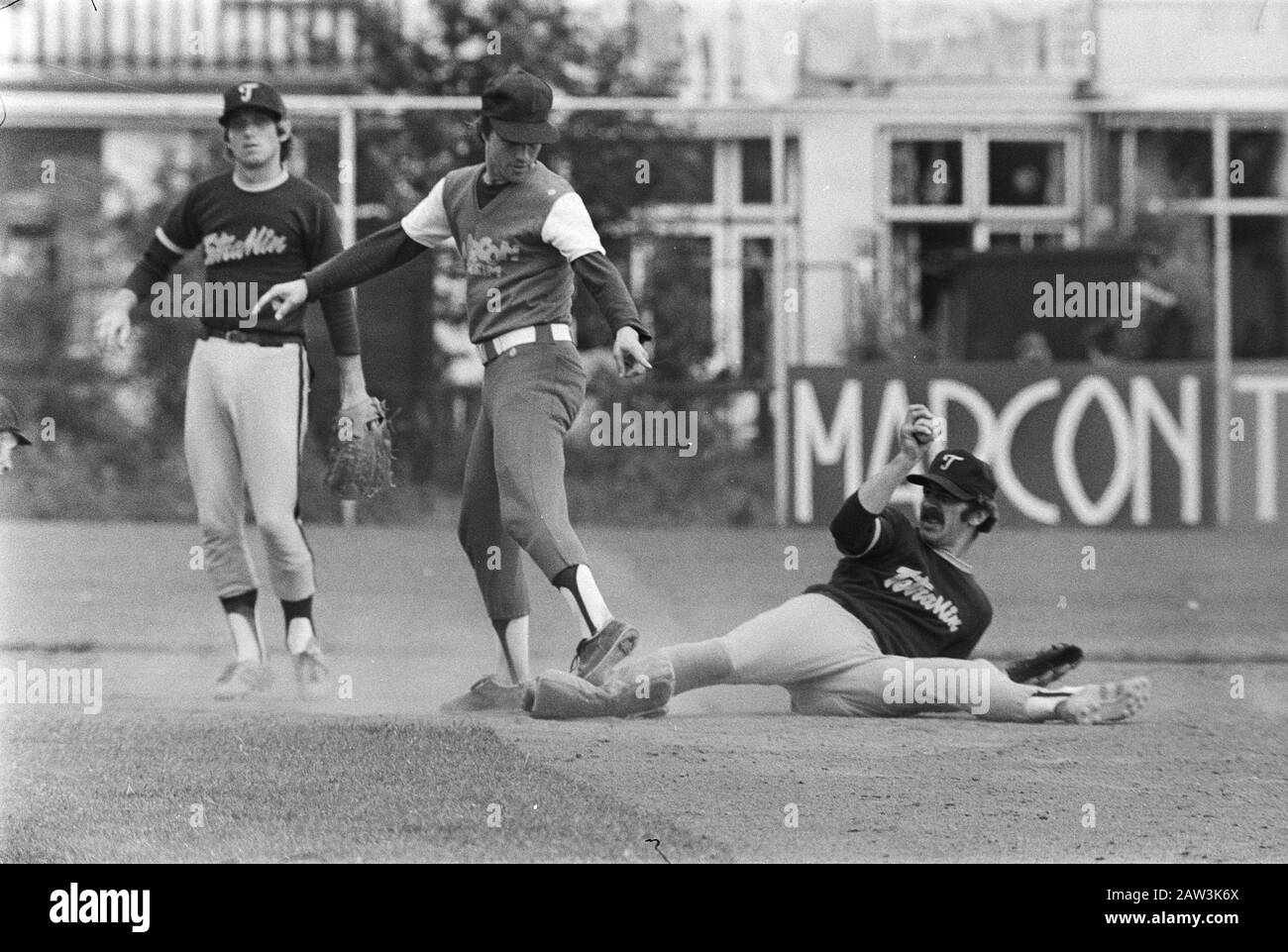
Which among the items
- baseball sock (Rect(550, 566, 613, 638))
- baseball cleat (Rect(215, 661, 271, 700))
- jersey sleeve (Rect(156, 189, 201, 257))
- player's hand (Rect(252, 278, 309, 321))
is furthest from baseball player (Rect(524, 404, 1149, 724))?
jersey sleeve (Rect(156, 189, 201, 257))

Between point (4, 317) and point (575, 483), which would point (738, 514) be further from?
point (4, 317)

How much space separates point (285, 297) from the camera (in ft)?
21.6

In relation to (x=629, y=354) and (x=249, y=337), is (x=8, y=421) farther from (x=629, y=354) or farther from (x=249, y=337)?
(x=629, y=354)

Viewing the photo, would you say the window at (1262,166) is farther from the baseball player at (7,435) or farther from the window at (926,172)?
the baseball player at (7,435)

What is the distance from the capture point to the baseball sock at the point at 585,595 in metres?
6.25

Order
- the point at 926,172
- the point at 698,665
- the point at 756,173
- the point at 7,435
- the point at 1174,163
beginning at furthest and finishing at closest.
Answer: the point at 1174,163 → the point at 926,172 → the point at 756,173 → the point at 698,665 → the point at 7,435

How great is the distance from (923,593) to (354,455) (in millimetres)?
1990

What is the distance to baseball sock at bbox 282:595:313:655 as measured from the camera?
679 centimetres

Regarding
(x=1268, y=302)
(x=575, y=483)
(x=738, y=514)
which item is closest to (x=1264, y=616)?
(x=738, y=514)

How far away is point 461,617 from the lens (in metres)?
8.19

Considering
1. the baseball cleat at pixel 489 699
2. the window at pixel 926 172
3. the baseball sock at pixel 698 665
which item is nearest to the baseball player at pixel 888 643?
the baseball sock at pixel 698 665

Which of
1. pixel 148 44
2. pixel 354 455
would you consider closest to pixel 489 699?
pixel 354 455

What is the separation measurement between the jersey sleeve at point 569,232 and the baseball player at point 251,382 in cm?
82

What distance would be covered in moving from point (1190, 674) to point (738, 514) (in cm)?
224
